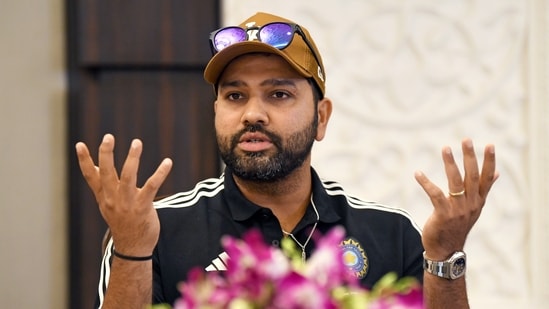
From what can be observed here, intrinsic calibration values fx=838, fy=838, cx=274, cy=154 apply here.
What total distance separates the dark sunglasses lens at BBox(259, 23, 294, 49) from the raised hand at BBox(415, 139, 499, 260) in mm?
549

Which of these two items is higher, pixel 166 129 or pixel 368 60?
pixel 368 60

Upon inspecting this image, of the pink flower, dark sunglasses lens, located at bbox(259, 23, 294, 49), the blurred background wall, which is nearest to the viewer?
the pink flower

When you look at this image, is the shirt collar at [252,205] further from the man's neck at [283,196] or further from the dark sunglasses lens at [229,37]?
the dark sunglasses lens at [229,37]

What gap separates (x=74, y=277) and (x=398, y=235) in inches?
54.1

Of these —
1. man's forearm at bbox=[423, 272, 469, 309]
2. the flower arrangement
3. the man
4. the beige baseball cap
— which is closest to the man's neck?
the man

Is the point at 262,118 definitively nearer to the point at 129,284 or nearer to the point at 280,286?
the point at 129,284

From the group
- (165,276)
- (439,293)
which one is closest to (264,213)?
(165,276)

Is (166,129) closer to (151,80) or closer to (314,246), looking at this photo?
(151,80)

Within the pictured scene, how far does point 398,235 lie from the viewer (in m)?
2.03

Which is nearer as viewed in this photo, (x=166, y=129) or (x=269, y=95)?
(x=269, y=95)

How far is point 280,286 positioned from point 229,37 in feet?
3.89

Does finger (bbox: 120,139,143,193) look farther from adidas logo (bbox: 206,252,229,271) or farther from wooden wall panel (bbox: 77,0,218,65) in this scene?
wooden wall panel (bbox: 77,0,218,65)

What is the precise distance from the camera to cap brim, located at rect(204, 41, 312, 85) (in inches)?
76.0

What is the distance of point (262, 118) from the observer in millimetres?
1910
